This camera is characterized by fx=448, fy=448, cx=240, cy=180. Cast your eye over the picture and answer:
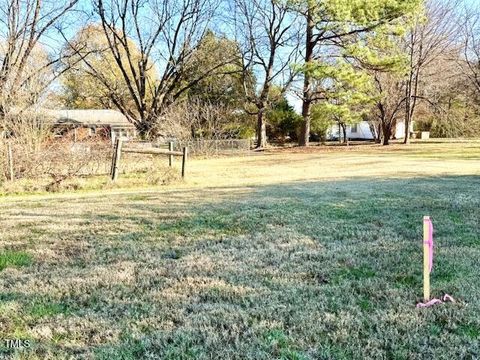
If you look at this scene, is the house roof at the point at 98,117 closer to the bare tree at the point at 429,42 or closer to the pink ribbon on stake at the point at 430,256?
the bare tree at the point at 429,42

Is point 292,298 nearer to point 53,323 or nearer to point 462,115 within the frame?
point 53,323

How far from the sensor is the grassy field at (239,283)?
2.57 m

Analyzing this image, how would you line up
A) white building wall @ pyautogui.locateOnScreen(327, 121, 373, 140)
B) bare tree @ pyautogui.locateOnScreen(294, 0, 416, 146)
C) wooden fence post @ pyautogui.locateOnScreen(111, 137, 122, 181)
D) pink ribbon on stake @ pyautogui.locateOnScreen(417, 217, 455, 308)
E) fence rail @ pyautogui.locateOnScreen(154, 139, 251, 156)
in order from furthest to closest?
white building wall @ pyautogui.locateOnScreen(327, 121, 373, 140) → fence rail @ pyautogui.locateOnScreen(154, 139, 251, 156) → bare tree @ pyautogui.locateOnScreen(294, 0, 416, 146) → wooden fence post @ pyautogui.locateOnScreen(111, 137, 122, 181) → pink ribbon on stake @ pyautogui.locateOnScreen(417, 217, 455, 308)

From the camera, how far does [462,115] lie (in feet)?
112

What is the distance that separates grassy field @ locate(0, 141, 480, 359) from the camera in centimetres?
257

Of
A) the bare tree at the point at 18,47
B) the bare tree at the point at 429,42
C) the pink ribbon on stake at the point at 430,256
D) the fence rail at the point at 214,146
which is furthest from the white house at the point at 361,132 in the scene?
the pink ribbon on stake at the point at 430,256

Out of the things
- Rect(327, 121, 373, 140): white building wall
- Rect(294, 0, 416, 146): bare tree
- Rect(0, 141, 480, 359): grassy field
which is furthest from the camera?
Rect(327, 121, 373, 140): white building wall

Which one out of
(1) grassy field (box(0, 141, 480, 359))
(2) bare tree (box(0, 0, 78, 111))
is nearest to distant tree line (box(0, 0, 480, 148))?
(2) bare tree (box(0, 0, 78, 111))

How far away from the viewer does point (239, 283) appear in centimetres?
361

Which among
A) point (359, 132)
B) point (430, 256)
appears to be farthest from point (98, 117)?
point (430, 256)

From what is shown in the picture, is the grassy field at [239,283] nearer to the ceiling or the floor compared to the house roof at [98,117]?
nearer to the floor

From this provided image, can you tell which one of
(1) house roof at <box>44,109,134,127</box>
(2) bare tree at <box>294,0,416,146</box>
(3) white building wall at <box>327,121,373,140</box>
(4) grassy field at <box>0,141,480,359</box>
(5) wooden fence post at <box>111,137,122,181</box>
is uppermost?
(2) bare tree at <box>294,0,416,146</box>

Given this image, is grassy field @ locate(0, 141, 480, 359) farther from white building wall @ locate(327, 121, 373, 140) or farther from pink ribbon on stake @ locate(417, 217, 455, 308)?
white building wall @ locate(327, 121, 373, 140)

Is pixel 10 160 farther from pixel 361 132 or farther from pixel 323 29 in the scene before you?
pixel 361 132
